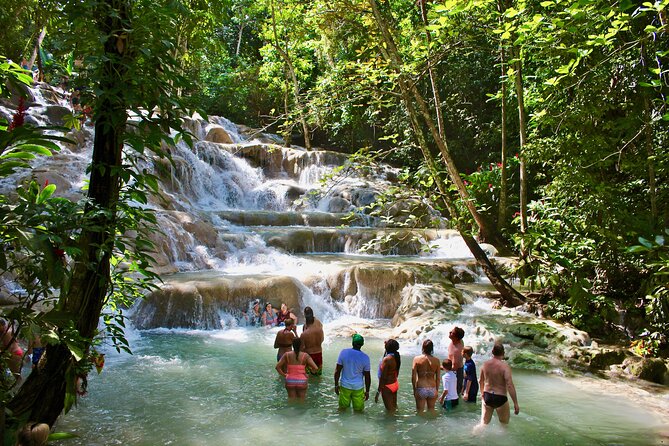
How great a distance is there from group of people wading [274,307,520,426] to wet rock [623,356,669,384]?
3148 mm

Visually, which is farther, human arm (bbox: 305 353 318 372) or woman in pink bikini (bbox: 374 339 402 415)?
human arm (bbox: 305 353 318 372)

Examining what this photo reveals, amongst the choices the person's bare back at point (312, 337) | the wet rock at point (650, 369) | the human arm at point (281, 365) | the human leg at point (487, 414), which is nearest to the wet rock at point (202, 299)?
the person's bare back at point (312, 337)

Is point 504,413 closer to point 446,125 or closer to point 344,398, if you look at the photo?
point 344,398

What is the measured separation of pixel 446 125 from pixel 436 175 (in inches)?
572

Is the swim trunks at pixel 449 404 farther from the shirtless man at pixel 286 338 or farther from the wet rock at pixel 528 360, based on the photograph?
the wet rock at pixel 528 360

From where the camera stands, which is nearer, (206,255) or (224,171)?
(206,255)

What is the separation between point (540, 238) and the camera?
9477 millimetres

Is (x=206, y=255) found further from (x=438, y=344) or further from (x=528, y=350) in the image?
(x=528, y=350)

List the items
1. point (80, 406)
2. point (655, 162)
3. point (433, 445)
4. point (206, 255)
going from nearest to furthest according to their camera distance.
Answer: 1. point (433, 445)
2. point (80, 406)
3. point (655, 162)
4. point (206, 255)

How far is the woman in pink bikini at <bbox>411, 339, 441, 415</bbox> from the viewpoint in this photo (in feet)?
19.3

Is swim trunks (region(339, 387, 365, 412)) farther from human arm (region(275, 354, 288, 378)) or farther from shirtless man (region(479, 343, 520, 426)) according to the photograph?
shirtless man (region(479, 343, 520, 426))

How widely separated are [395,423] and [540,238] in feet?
17.0

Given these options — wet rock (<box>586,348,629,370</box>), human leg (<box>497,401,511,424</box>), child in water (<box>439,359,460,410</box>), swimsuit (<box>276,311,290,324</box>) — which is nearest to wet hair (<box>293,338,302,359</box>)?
child in water (<box>439,359,460,410</box>)

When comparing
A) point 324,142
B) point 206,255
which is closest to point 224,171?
point 206,255
